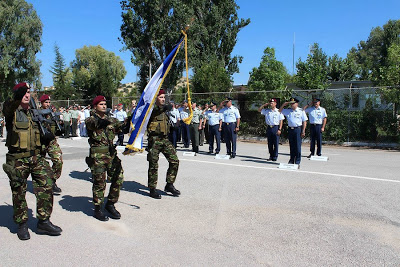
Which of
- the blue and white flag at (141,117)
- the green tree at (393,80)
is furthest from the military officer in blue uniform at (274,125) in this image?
the green tree at (393,80)

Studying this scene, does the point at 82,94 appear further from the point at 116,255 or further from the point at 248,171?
the point at 116,255

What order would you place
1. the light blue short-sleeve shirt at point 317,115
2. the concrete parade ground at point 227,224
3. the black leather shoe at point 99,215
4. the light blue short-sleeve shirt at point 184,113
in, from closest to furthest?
the concrete parade ground at point 227,224 < the black leather shoe at point 99,215 < the light blue short-sleeve shirt at point 317,115 < the light blue short-sleeve shirt at point 184,113

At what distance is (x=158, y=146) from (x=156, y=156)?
0.61 feet

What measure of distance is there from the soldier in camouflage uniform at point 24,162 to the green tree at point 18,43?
3901 centimetres

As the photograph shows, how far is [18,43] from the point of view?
129 ft

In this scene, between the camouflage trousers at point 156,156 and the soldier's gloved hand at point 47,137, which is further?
the camouflage trousers at point 156,156

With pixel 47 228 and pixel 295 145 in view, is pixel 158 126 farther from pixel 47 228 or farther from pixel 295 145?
pixel 295 145

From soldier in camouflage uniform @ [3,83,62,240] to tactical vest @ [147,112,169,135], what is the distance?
2.23 m

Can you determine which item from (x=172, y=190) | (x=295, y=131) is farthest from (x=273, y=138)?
(x=172, y=190)

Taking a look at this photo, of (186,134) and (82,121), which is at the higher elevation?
(82,121)

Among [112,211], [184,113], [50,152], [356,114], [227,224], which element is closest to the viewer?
[227,224]

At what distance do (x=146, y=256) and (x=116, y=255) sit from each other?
1.12ft

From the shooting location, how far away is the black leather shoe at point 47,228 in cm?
457

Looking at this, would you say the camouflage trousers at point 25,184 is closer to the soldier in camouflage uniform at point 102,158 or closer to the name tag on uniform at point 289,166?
the soldier in camouflage uniform at point 102,158
